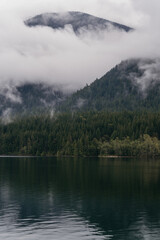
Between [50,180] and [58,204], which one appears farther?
[50,180]

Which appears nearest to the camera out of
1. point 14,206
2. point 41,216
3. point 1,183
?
point 41,216

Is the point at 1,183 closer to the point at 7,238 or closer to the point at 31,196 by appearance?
the point at 31,196

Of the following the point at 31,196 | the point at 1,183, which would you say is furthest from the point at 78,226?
the point at 1,183

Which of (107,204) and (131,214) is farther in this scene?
(107,204)

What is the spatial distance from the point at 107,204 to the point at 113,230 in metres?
19.4

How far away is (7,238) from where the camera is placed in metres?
50.1

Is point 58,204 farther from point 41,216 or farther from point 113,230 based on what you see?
point 113,230

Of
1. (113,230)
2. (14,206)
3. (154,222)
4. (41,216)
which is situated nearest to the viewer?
(113,230)

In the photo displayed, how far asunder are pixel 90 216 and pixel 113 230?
9320mm

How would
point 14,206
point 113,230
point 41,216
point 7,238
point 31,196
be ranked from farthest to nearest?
point 31,196, point 14,206, point 41,216, point 113,230, point 7,238

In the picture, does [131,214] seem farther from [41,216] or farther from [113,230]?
[41,216]

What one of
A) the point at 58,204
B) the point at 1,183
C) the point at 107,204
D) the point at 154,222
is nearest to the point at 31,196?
the point at 58,204

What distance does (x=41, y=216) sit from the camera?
63.4 meters

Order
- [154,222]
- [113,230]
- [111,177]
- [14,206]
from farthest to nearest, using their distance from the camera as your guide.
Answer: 1. [111,177]
2. [14,206]
3. [154,222]
4. [113,230]
